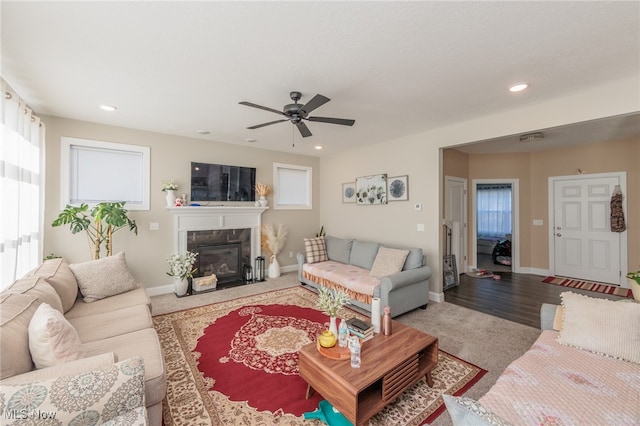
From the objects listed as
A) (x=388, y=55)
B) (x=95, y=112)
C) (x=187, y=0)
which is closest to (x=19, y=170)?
(x=95, y=112)

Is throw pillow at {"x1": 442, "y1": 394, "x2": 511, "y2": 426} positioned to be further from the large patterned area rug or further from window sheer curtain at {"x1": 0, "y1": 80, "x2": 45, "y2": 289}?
window sheer curtain at {"x1": 0, "y1": 80, "x2": 45, "y2": 289}

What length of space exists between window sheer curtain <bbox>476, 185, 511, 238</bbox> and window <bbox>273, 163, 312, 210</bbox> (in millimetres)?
5121

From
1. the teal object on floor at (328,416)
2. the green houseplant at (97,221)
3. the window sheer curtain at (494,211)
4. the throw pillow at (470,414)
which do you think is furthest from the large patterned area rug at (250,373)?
the window sheer curtain at (494,211)

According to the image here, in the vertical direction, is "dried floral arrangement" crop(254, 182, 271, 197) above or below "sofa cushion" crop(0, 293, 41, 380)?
above

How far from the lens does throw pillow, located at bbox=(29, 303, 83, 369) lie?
1.41 metres

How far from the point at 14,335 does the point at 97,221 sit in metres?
2.55

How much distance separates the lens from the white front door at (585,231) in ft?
16.1

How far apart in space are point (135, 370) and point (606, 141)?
7.47 meters

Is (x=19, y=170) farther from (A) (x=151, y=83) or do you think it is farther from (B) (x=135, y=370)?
(B) (x=135, y=370)

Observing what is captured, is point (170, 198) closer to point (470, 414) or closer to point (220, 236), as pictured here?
point (220, 236)

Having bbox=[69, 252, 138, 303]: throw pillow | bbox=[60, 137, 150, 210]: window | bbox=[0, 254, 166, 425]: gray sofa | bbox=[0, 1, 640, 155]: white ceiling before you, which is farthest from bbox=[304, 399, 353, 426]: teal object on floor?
bbox=[60, 137, 150, 210]: window

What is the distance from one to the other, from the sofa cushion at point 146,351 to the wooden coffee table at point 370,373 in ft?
3.03

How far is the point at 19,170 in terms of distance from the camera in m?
2.57

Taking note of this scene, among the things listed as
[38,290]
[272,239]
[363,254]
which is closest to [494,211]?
[363,254]
